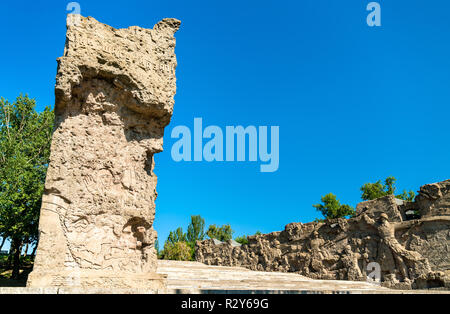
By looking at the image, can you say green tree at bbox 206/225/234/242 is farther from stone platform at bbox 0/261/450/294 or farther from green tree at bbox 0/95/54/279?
stone platform at bbox 0/261/450/294

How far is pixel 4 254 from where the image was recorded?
1097 inches

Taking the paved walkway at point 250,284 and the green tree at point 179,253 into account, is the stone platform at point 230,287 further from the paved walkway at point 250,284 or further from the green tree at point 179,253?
the green tree at point 179,253

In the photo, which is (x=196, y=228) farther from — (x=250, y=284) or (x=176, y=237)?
(x=250, y=284)

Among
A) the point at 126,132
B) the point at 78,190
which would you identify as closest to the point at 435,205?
the point at 126,132

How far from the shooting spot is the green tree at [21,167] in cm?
1536

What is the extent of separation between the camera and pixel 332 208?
30.6m

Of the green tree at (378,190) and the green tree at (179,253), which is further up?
the green tree at (378,190)

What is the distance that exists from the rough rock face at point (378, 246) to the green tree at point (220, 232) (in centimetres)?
2188

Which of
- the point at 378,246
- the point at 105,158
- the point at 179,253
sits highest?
the point at 105,158

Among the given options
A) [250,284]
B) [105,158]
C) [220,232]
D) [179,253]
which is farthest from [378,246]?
[220,232]

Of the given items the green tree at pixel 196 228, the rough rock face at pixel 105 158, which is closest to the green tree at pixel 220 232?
the green tree at pixel 196 228

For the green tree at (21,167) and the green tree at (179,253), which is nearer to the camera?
the green tree at (21,167)

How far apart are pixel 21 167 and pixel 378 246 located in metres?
16.4

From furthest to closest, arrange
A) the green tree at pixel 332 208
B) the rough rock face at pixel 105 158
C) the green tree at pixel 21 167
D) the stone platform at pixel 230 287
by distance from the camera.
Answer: the green tree at pixel 332 208, the green tree at pixel 21 167, the rough rock face at pixel 105 158, the stone platform at pixel 230 287
